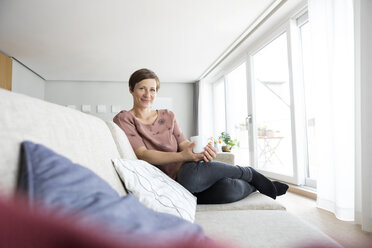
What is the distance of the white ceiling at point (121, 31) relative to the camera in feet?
11.5

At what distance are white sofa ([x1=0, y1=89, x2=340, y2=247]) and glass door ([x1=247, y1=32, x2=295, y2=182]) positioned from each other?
2.89 metres

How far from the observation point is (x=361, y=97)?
2.03m

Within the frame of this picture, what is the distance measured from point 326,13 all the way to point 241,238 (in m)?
2.52

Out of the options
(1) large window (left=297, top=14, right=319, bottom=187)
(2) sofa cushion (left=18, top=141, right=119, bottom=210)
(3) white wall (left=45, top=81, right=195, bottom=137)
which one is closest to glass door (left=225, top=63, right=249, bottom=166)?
(1) large window (left=297, top=14, right=319, bottom=187)

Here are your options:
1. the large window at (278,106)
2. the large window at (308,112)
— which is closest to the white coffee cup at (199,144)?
the large window at (278,106)

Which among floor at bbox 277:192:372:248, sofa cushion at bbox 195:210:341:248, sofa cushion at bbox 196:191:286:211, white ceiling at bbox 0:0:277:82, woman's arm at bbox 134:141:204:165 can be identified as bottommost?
floor at bbox 277:192:372:248

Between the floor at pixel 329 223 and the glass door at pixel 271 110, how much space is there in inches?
36.8

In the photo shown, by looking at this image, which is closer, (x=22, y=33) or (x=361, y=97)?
(x=361, y=97)

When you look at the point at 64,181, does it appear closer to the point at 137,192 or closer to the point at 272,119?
the point at 137,192

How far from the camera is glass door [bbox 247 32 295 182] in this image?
411 cm

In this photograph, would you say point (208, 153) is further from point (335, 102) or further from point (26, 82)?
point (26, 82)

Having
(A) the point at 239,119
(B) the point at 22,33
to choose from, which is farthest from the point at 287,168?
(B) the point at 22,33

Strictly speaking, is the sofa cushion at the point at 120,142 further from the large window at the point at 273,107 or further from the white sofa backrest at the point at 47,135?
the large window at the point at 273,107

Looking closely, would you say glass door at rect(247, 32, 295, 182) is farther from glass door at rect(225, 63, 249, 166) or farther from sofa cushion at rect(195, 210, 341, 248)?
Result: sofa cushion at rect(195, 210, 341, 248)
